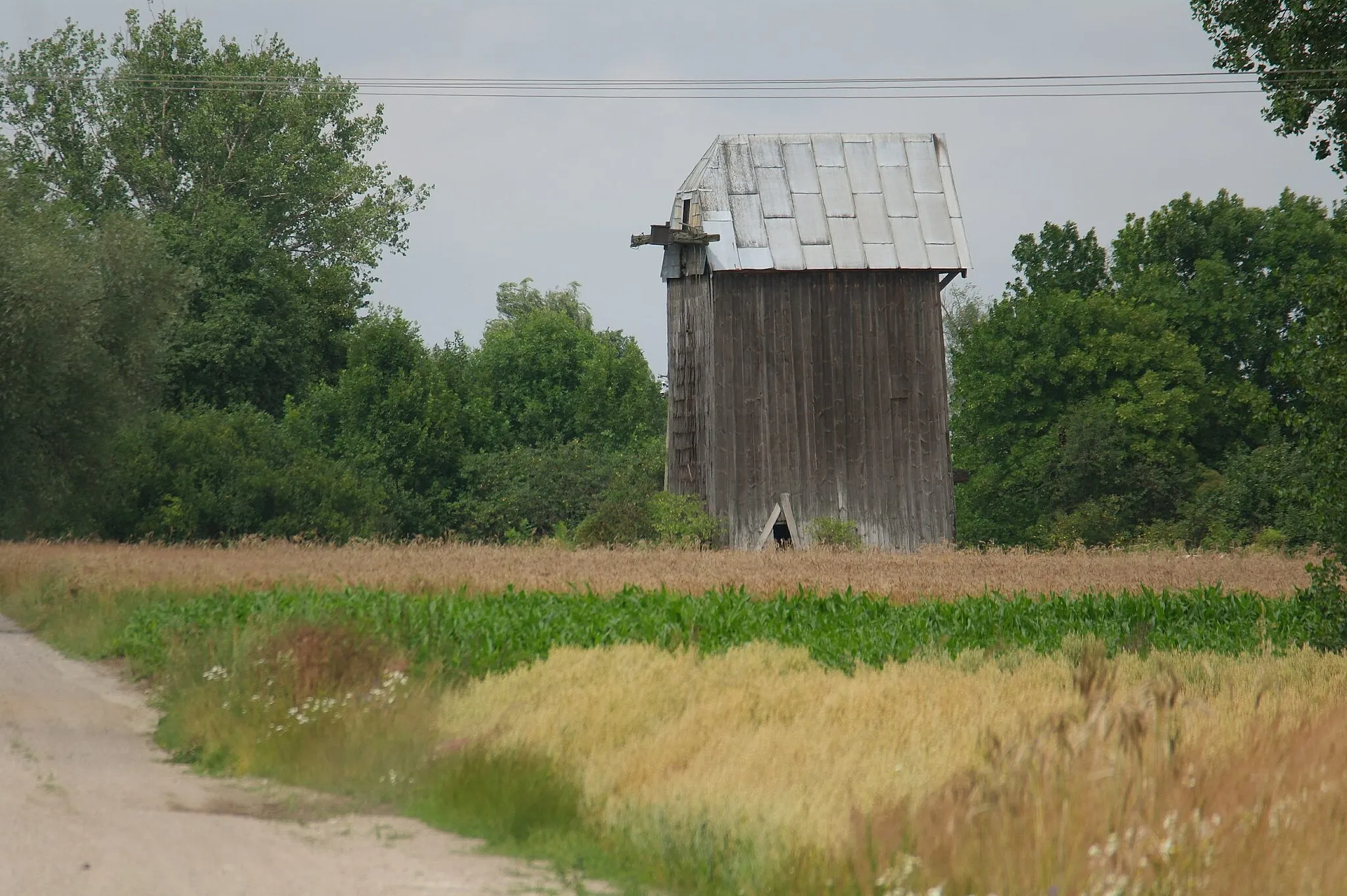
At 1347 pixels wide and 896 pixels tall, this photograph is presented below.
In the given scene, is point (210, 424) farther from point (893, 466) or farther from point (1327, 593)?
point (1327, 593)

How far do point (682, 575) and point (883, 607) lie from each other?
17.0 feet

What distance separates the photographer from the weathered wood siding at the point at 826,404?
108 ft

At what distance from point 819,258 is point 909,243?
8.03 ft

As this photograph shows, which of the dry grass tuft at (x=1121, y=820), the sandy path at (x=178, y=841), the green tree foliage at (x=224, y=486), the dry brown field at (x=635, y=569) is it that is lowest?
the sandy path at (x=178, y=841)

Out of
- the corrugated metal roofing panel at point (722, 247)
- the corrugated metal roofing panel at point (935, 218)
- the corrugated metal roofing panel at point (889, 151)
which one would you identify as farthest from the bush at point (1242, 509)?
the corrugated metal roofing panel at point (722, 247)

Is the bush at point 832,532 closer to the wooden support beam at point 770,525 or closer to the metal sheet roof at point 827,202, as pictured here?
the wooden support beam at point 770,525

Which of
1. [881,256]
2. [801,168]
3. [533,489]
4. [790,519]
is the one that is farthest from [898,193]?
[533,489]

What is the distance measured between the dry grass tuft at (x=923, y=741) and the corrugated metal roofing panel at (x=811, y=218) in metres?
21.5

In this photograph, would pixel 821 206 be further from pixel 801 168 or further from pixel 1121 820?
pixel 1121 820

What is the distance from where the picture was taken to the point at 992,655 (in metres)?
14.0

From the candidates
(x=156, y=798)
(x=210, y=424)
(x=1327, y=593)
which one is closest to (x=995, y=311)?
(x=210, y=424)

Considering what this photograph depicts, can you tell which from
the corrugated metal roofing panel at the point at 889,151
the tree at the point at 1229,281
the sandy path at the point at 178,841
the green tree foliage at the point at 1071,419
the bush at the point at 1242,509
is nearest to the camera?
the sandy path at the point at 178,841

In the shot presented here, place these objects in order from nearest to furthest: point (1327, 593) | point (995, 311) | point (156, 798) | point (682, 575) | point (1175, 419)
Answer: point (156, 798) → point (1327, 593) → point (682, 575) → point (1175, 419) → point (995, 311)

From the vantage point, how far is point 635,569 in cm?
2411
